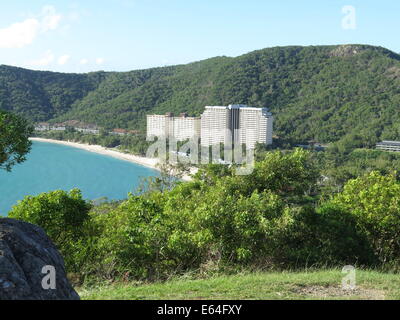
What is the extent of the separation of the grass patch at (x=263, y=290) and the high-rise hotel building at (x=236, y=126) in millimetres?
45934

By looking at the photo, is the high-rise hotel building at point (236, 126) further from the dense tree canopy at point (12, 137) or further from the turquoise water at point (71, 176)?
the dense tree canopy at point (12, 137)

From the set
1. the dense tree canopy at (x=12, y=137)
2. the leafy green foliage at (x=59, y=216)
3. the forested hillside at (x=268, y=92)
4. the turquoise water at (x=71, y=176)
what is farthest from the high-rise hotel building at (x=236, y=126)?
the dense tree canopy at (x=12, y=137)

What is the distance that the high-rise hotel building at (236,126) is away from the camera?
166ft

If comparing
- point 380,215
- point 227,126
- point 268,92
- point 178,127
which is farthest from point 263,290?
point 268,92

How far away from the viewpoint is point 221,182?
8703 millimetres

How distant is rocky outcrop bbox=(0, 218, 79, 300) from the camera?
2.36m

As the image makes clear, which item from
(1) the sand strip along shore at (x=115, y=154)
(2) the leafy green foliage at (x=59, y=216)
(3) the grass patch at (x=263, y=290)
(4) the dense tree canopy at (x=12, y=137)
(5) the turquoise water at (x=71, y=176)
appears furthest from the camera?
(1) the sand strip along shore at (x=115, y=154)

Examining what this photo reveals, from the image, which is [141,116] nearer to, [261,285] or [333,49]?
[333,49]

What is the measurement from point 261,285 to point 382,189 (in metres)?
4.93

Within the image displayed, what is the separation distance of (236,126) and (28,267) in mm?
53301

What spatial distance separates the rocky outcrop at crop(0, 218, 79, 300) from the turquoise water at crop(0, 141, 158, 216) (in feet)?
98.7

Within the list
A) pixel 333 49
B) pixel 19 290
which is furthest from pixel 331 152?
pixel 333 49

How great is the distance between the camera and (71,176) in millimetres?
43062

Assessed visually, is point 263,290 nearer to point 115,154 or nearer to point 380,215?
point 380,215
